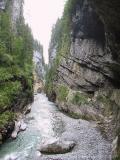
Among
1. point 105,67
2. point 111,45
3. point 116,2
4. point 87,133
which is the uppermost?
point 116,2

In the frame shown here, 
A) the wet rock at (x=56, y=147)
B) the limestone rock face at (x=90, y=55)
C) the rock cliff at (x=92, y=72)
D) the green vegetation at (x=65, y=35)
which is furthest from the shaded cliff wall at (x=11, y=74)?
the limestone rock face at (x=90, y=55)

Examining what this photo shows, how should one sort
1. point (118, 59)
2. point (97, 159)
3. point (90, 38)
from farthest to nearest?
point (90, 38), point (118, 59), point (97, 159)

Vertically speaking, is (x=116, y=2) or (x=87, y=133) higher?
(x=116, y=2)

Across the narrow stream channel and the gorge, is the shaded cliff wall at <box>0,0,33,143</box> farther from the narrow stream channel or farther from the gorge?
the narrow stream channel

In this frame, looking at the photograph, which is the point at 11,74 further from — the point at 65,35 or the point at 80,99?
the point at 65,35

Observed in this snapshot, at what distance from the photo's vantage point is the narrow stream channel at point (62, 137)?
20.8m

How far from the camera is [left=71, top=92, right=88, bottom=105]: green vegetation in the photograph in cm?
3822

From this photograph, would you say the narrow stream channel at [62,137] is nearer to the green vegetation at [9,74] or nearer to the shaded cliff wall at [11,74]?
the shaded cliff wall at [11,74]

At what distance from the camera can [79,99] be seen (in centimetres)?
3928

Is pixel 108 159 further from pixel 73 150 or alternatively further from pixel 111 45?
pixel 111 45

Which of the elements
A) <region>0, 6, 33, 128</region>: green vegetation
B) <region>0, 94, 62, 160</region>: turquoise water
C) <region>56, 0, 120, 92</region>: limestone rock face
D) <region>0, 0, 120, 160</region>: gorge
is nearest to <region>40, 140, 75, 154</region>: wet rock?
<region>0, 0, 120, 160</region>: gorge

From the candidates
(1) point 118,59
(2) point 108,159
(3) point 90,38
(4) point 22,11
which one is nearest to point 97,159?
(2) point 108,159

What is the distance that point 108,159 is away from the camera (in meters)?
20.0

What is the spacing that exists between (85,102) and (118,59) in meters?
14.5
